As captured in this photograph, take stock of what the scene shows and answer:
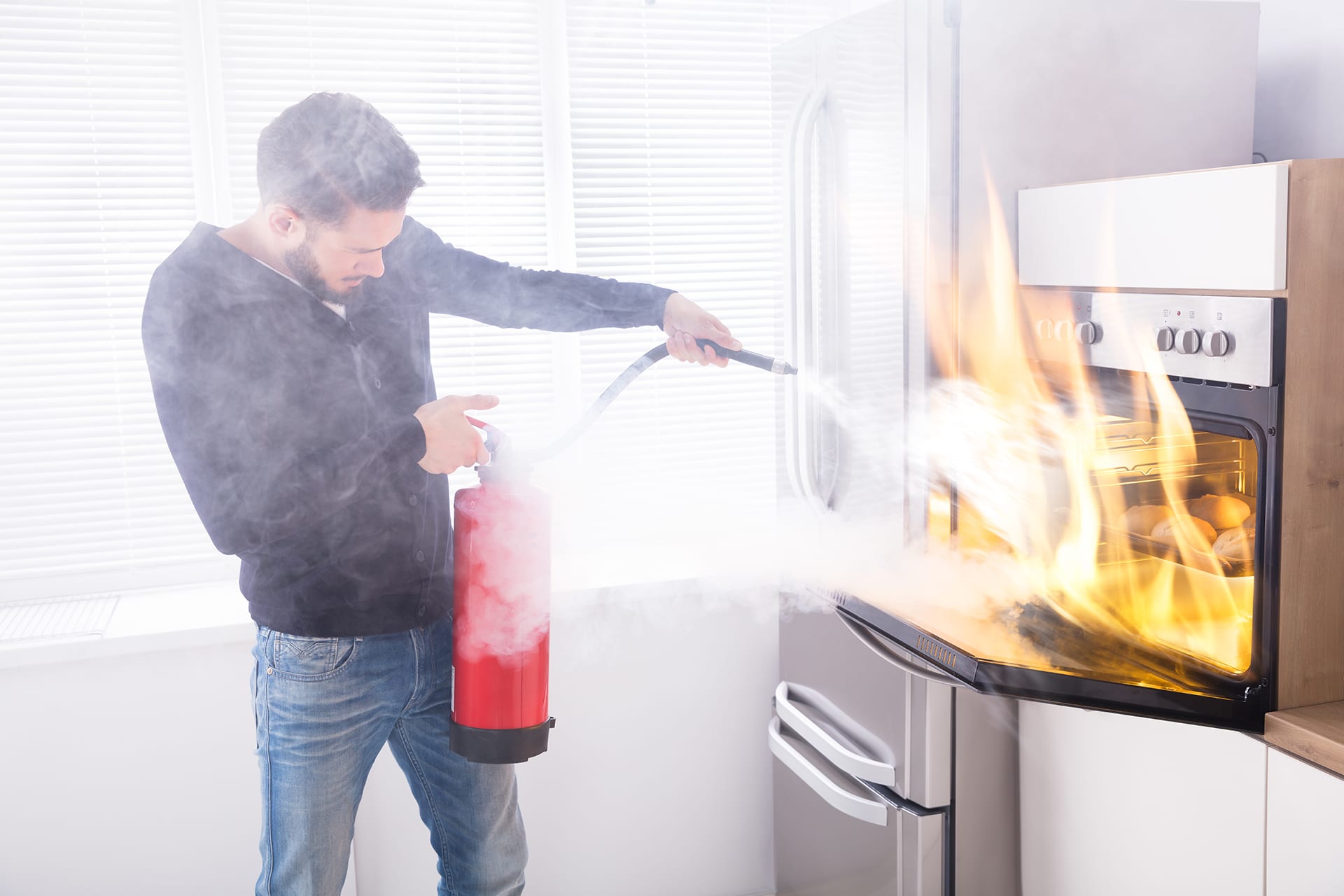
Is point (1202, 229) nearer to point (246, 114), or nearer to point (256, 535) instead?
point (256, 535)

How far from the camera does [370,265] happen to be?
4.42 ft

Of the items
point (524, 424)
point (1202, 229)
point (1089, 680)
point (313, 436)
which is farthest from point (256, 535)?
point (1202, 229)

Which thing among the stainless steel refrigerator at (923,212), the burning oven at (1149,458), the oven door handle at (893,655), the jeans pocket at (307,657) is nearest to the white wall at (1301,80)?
the stainless steel refrigerator at (923,212)

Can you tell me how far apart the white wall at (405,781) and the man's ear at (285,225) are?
955mm

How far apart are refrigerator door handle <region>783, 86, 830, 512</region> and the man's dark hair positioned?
2.09 feet

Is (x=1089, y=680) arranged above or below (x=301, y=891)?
above

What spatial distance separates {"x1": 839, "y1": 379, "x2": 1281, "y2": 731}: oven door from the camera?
119cm

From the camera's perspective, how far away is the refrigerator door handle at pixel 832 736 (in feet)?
5.42

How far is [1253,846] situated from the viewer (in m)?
1.20

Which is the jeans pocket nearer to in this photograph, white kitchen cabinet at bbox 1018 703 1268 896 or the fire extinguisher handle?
the fire extinguisher handle

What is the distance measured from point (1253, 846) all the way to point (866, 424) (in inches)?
30.8

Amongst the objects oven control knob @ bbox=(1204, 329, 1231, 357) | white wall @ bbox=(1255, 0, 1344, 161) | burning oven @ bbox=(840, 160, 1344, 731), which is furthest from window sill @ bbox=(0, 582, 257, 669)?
white wall @ bbox=(1255, 0, 1344, 161)

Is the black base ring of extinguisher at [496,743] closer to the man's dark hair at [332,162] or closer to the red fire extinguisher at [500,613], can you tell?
the red fire extinguisher at [500,613]

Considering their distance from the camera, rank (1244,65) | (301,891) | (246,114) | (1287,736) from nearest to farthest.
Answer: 1. (1287,736)
2. (301,891)
3. (1244,65)
4. (246,114)
